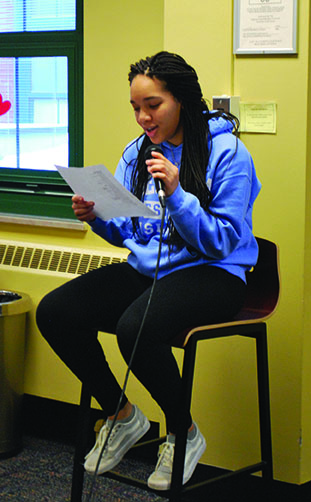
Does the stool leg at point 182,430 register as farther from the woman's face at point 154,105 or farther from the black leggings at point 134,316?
the woman's face at point 154,105

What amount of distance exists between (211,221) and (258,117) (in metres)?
0.66

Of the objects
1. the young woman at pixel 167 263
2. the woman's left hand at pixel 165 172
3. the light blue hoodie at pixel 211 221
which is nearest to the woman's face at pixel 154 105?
the young woman at pixel 167 263

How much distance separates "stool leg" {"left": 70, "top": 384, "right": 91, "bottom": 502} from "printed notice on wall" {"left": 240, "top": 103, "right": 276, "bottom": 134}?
0.96 meters

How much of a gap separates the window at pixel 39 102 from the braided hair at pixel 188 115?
105 cm

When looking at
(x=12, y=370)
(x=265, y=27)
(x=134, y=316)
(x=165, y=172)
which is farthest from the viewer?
(x=12, y=370)

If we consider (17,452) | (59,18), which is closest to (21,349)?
(17,452)

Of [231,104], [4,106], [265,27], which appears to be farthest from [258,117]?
[4,106]

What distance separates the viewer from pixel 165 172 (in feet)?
5.87

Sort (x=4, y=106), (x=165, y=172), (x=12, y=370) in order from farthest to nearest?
(x=4, y=106) < (x=12, y=370) < (x=165, y=172)

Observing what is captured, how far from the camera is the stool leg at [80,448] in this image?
2.20m

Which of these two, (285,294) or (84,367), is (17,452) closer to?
(84,367)

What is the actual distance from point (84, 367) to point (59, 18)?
5.25ft

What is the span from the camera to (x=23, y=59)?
125 inches

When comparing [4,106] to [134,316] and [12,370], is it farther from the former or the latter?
[134,316]
